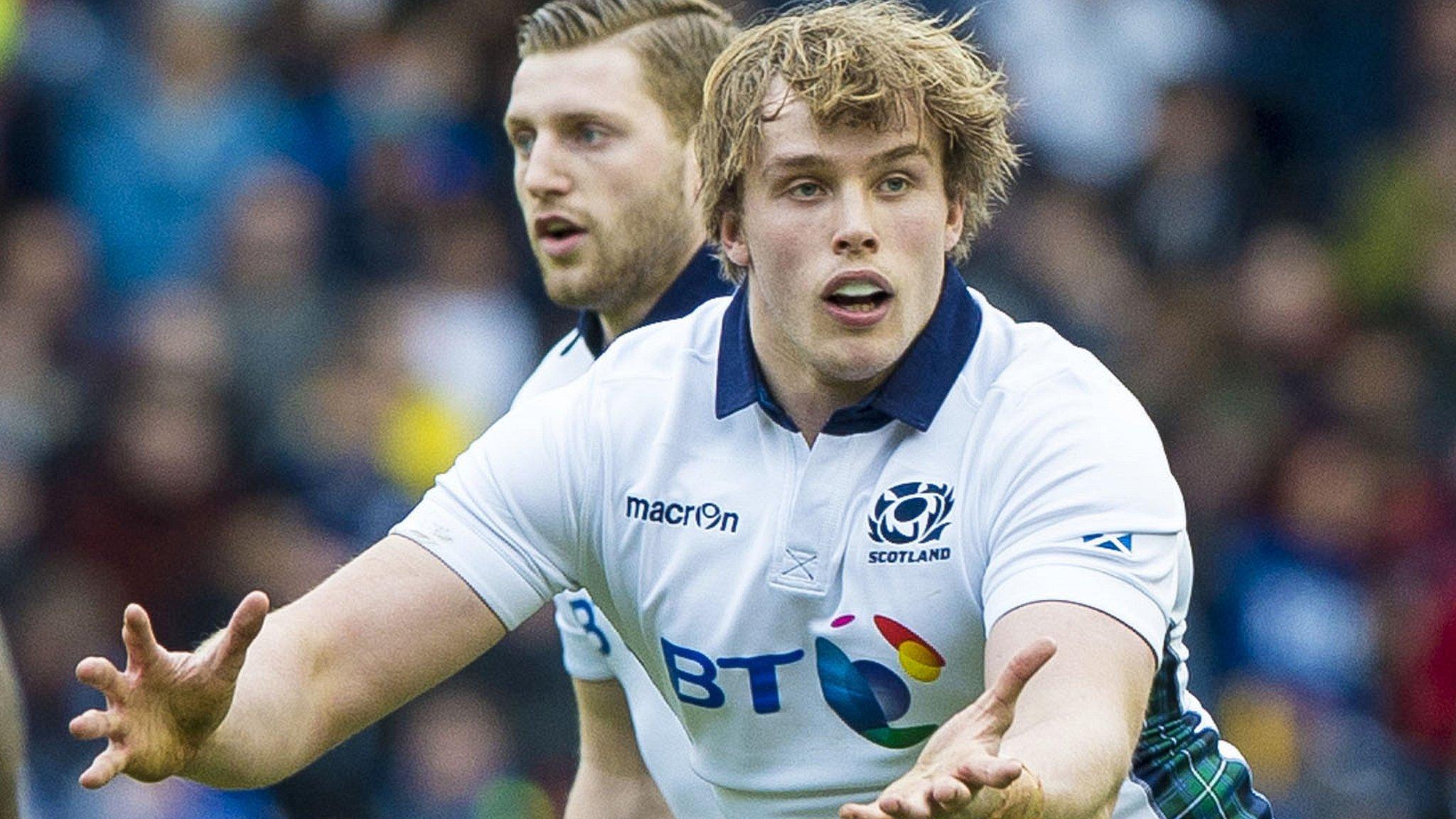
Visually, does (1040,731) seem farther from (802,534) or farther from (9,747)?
(9,747)

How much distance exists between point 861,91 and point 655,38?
1600 mm

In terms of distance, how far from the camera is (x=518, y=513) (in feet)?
15.8

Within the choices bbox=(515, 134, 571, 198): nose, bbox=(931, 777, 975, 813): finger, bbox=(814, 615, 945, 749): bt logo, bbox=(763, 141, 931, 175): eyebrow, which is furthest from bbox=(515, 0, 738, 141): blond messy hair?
bbox=(931, 777, 975, 813): finger

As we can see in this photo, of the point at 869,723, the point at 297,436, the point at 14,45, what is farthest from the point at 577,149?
the point at 14,45

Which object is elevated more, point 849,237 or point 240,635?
point 849,237

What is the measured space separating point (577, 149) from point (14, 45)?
629 cm

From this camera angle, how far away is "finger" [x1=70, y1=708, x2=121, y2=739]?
3.90 meters

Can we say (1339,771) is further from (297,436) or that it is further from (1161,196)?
(297,436)

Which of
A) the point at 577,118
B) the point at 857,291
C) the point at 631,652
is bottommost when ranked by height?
the point at 631,652

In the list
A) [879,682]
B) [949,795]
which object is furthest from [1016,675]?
[879,682]

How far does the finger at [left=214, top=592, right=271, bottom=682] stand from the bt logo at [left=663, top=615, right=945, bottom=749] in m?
0.98

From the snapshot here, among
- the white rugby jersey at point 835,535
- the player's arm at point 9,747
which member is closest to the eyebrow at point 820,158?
the white rugby jersey at point 835,535

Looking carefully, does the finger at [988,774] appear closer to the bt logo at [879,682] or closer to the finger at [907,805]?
the finger at [907,805]

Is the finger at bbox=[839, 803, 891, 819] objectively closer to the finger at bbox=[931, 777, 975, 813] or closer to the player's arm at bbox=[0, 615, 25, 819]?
the finger at bbox=[931, 777, 975, 813]
